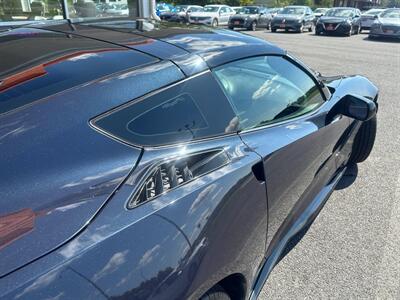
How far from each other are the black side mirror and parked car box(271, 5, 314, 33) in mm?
21796

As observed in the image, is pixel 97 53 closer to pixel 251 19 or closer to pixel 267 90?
pixel 267 90

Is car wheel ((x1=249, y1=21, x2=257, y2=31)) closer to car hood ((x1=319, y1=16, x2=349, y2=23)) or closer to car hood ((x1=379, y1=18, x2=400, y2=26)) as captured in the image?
car hood ((x1=319, y1=16, x2=349, y2=23))

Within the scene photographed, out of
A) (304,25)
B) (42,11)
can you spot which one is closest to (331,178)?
(42,11)

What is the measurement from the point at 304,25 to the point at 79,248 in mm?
25027

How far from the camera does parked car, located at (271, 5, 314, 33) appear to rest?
22.6 m

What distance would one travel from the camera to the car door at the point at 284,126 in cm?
193

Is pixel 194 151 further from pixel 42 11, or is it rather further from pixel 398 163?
pixel 42 11

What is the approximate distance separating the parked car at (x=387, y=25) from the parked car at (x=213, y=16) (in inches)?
377

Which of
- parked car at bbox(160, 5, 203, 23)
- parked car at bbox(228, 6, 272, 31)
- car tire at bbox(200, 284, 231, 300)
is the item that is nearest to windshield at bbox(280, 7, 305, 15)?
parked car at bbox(228, 6, 272, 31)

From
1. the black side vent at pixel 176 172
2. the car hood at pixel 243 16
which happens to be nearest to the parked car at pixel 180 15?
the car hood at pixel 243 16

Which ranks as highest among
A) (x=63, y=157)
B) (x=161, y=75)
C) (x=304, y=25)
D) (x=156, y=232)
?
(x=161, y=75)

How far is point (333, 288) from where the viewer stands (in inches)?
96.3

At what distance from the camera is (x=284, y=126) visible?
217cm

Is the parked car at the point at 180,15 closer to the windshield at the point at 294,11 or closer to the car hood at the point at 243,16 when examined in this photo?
the car hood at the point at 243,16
